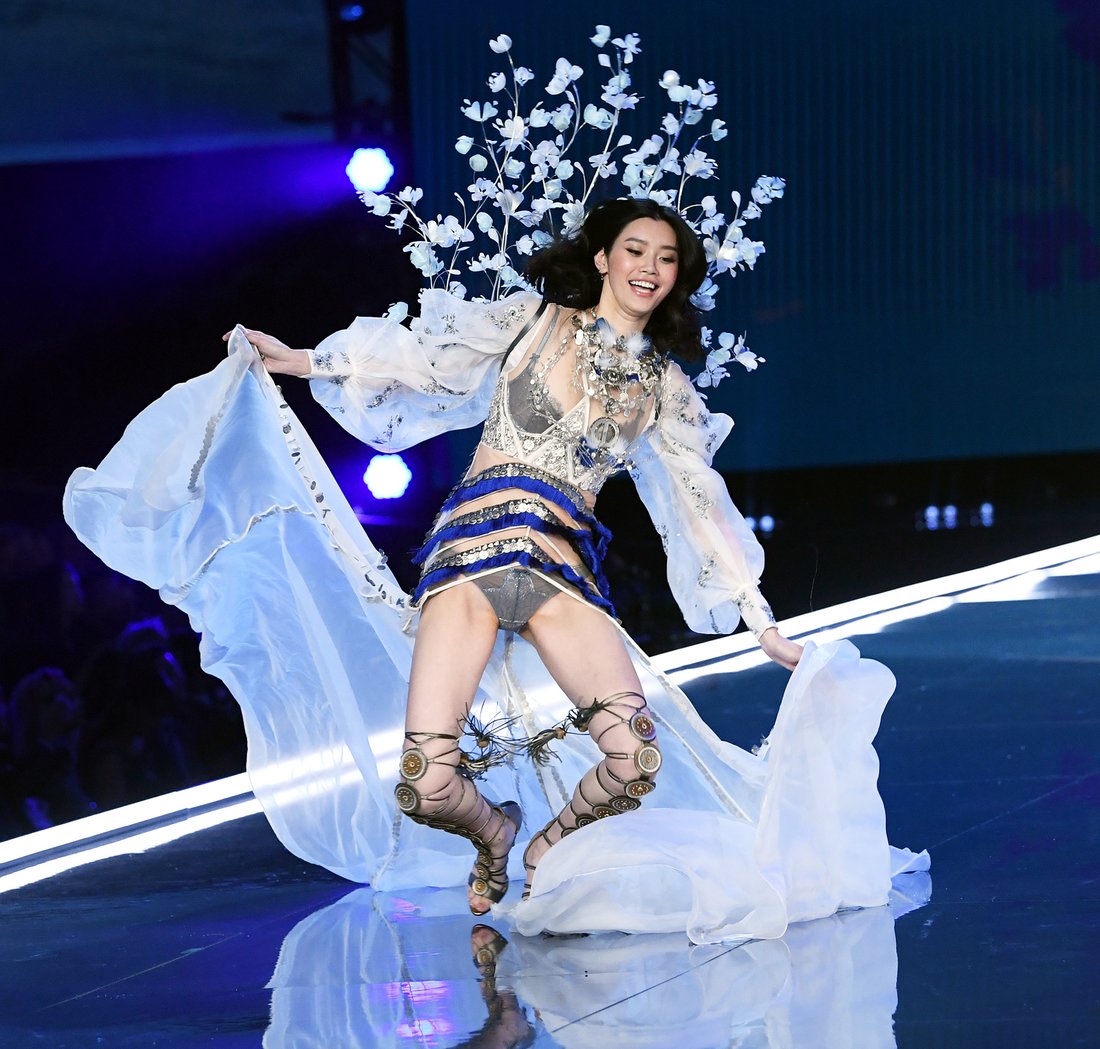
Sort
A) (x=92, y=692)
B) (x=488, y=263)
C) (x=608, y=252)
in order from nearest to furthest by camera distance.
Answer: (x=608, y=252), (x=488, y=263), (x=92, y=692)

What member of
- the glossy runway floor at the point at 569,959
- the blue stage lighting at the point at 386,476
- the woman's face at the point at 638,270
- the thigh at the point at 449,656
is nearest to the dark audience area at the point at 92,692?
the glossy runway floor at the point at 569,959

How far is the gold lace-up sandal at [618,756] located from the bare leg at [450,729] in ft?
0.37

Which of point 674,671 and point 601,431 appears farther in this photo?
point 674,671

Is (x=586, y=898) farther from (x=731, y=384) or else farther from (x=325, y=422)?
(x=731, y=384)

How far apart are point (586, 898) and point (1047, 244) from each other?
6.70 m

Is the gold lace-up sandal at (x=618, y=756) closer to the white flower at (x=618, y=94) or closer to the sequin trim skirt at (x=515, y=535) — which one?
the sequin trim skirt at (x=515, y=535)

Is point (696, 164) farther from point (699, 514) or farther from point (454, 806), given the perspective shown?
point (454, 806)

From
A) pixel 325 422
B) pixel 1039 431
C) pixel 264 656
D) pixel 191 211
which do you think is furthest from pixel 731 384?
pixel 264 656

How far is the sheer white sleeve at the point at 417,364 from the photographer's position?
331cm

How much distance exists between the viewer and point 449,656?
2.98 meters

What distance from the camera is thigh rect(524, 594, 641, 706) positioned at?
118 inches

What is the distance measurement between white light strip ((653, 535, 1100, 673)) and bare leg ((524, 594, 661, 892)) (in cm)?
311

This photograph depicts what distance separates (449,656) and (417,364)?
2.22ft

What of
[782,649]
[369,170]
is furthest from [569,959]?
[369,170]
